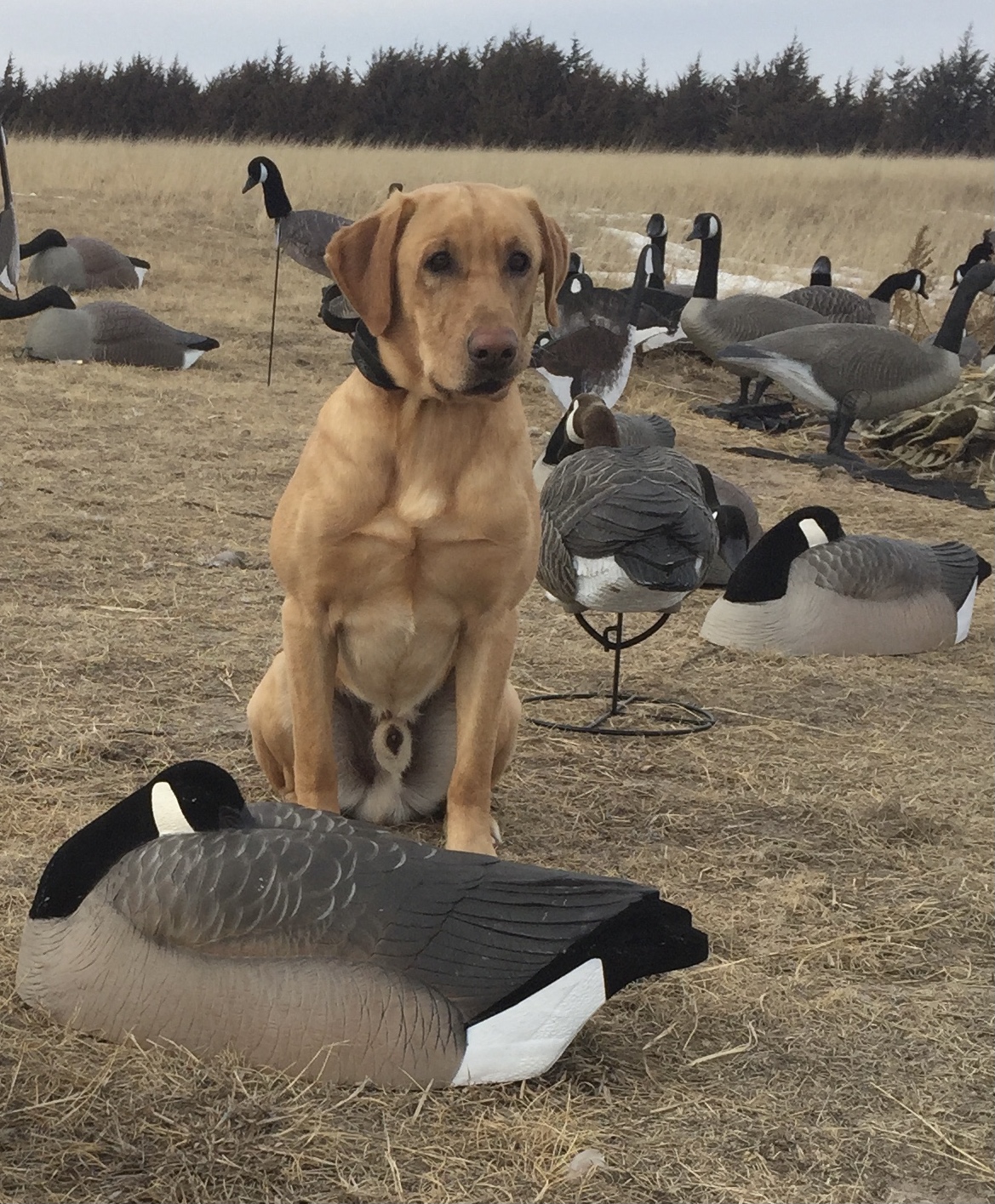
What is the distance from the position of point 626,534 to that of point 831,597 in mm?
1770

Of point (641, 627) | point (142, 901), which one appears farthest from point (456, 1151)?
point (641, 627)

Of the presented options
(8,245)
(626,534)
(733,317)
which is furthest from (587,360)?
(626,534)

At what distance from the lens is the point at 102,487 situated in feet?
25.9

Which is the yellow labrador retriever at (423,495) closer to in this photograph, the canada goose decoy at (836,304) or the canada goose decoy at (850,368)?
the canada goose decoy at (850,368)

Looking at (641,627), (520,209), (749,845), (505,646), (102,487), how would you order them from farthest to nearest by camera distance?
(102,487) < (641,627) < (749,845) < (505,646) < (520,209)

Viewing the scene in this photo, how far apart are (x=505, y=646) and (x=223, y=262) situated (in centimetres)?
1413

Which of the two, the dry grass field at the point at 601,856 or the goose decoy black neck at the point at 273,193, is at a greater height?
the goose decoy black neck at the point at 273,193

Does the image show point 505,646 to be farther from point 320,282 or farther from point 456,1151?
point 320,282

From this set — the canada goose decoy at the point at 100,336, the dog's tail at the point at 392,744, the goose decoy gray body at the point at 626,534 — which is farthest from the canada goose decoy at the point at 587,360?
the dog's tail at the point at 392,744

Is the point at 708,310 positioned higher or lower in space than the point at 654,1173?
higher

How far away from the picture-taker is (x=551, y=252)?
3461 mm

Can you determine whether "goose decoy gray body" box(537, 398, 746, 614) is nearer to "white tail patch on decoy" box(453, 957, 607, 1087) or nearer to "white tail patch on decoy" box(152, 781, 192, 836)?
"white tail patch on decoy" box(152, 781, 192, 836)

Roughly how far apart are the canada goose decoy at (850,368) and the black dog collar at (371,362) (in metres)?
7.29

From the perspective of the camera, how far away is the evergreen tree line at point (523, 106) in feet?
105
